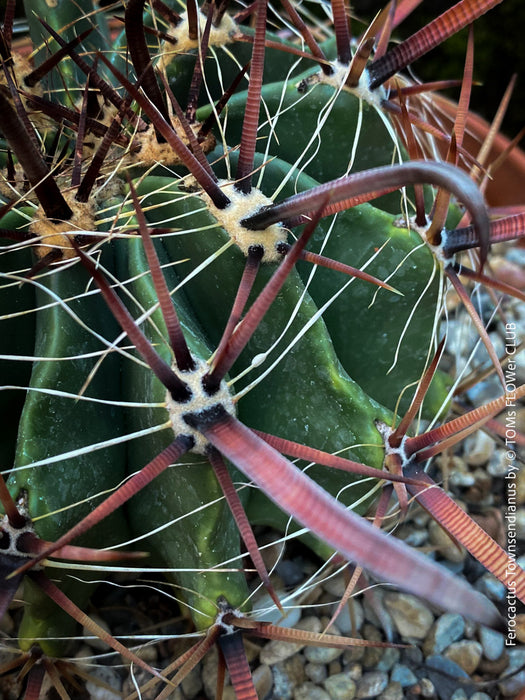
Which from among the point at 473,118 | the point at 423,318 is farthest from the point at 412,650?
the point at 473,118

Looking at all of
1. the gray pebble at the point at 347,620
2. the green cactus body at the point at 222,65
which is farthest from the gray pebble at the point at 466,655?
the green cactus body at the point at 222,65

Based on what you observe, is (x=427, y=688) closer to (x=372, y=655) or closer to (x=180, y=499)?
(x=372, y=655)

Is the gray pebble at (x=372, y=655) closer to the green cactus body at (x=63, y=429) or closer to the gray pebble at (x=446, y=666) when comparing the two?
the gray pebble at (x=446, y=666)

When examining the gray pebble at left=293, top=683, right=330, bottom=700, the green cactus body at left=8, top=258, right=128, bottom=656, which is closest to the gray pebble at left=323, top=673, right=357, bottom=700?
the gray pebble at left=293, top=683, right=330, bottom=700

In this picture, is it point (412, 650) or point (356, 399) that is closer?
point (356, 399)

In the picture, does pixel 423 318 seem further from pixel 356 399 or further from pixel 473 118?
pixel 473 118

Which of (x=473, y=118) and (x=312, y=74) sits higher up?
(x=473, y=118)
